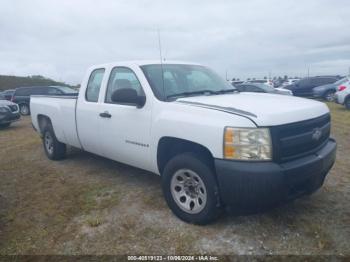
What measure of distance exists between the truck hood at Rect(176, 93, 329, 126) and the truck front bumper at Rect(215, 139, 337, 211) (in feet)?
1.38

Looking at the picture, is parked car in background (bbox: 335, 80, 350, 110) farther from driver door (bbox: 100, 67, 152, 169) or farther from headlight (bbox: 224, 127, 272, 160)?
headlight (bbox: 224, 127, 272, 160)

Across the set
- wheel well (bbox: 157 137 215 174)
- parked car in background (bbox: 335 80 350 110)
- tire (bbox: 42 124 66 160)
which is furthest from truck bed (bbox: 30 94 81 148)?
parked car in background (bbox: 335 80 350 110)

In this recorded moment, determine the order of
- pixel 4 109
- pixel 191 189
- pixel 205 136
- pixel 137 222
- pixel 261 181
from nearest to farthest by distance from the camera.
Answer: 1. pixel 261 181
2. pixel 205 136
3. pixel 191 189
4. pixel 137 222
5. pixel 4 109

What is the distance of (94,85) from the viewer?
5059mm

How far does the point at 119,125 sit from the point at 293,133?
226 centimetres

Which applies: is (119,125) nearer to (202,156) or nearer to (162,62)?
(162,62)

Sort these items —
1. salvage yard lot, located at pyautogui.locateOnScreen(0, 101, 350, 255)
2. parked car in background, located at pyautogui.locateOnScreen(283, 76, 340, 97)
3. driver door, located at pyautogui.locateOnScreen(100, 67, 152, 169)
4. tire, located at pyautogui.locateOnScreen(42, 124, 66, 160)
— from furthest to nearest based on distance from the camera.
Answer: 1. parked car in background, located at pyautogui.locateOnScreen(283, 76, 340, 97)
2. tire, located at pyautogui.locateOnScreen(42, 124, 66, 160)
3. driver door, located at pyautogui.locateOnScreen(100, 67, 152, 169)
4. salvage yard lot, located at pyautogui.locateOnScreen(0, 101, 350, 255)

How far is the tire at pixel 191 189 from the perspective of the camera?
325cm

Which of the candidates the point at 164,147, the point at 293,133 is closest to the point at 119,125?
the point at 164,147

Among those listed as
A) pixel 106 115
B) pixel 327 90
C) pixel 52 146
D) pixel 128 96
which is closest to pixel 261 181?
pixel 128 96

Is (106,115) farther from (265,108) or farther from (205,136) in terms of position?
(265,108)

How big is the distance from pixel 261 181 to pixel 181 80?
199cm

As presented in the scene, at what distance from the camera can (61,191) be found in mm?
4844

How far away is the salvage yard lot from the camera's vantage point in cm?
316
